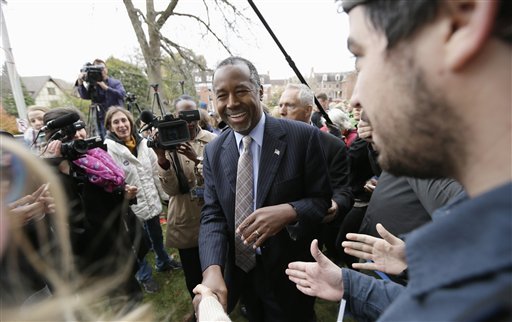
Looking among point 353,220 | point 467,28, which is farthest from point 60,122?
point 353,220

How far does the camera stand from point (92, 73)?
187 inches

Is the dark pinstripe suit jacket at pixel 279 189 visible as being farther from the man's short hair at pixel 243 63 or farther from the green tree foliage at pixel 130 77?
the green tree foliage at pixel 130 77

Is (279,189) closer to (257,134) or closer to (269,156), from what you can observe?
(269,156)

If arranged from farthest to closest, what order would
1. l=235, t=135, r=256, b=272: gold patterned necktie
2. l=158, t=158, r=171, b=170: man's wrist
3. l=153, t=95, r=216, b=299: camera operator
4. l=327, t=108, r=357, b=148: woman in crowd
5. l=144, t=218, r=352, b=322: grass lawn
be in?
l=327, t=108, r=357, b=148: woman in crowd < l=144, t=218, r=352, b=322: grass lawn < l=153, t=95, r=216, b=299: camera operator < l=158, t=158, r=171, b=170: man's wrist < l=235, t=135, r=256, b=272: gold patterned necktie

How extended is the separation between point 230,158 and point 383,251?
106cm

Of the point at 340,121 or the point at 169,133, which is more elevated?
the point at 169,133

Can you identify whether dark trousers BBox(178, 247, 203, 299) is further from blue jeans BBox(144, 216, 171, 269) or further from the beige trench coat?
blue jeans BBox(144, 216, 171, 269)

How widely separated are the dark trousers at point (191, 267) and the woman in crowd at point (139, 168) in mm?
814

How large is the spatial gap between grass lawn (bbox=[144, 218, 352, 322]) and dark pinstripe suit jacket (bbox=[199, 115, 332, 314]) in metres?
1.46

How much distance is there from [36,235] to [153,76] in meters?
8.48

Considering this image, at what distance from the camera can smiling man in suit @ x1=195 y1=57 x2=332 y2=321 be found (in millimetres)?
1753

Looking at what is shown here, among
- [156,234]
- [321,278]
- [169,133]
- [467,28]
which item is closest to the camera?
[467,28]

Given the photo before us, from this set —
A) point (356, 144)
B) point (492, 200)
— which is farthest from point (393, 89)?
point (356, 144)

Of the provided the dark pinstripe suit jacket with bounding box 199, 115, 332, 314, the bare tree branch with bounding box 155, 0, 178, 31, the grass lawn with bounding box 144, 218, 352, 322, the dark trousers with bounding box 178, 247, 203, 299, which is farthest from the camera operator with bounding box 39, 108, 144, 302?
the bare tree branch with bounding box 155, 0, 178, 31
